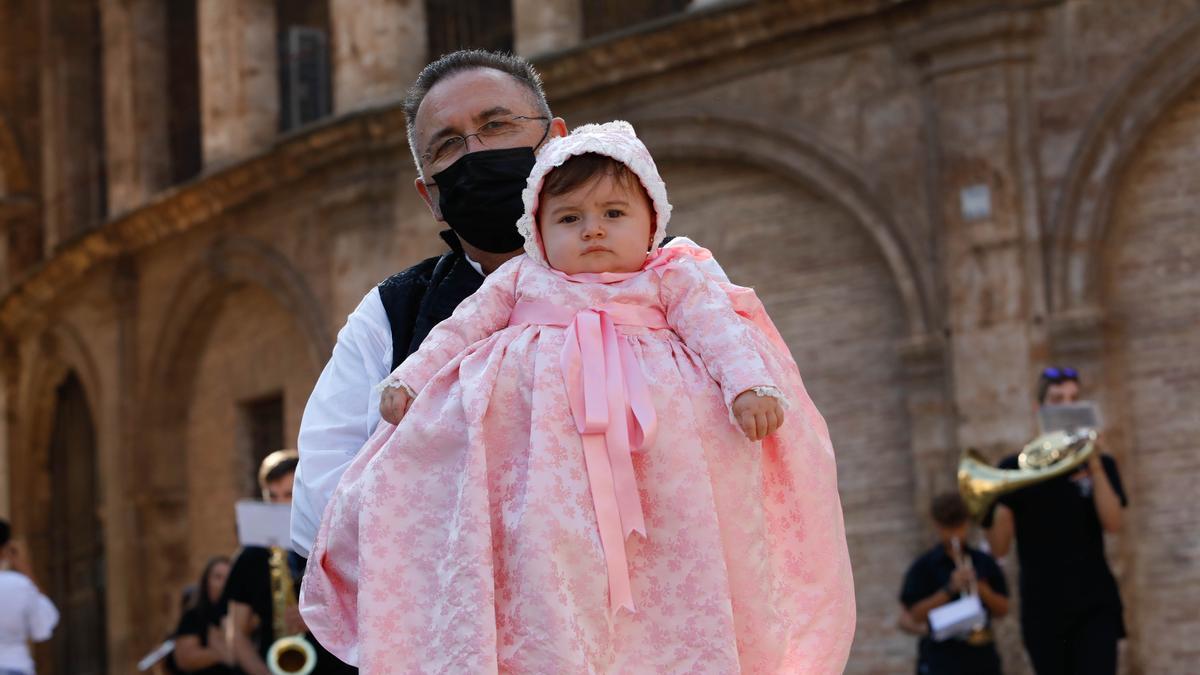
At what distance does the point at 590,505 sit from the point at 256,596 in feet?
21.7

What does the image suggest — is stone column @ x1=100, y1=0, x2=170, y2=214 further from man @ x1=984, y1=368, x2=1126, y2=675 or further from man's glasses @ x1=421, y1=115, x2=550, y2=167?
man's glasses @ x1=421, y1=115, x2=550, y2=167

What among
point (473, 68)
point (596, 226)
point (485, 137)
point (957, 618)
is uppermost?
point (473, 68)

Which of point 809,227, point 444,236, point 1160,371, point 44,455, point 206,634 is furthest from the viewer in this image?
point 44,455

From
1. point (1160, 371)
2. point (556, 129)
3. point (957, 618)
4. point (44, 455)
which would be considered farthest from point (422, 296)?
point (44, 455)

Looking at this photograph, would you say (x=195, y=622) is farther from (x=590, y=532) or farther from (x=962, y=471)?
(x=590, y=532)

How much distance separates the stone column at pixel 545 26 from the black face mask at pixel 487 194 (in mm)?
12949

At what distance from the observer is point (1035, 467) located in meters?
9.67

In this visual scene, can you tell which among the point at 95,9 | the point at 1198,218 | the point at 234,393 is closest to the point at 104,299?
the point at 234,393

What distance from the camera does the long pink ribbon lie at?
3.58 m

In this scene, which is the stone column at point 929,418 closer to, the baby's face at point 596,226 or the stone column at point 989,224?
the stone column at point 989,224

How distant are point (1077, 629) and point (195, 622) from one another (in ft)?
15.0

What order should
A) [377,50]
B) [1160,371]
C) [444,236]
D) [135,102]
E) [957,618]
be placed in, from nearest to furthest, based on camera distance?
[444,236]
[957,618]
[1160,371]
[377,50]
[135,102]

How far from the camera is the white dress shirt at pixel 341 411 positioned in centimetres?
405

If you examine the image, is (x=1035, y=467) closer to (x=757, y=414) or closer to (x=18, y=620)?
(x=18, y=620)
